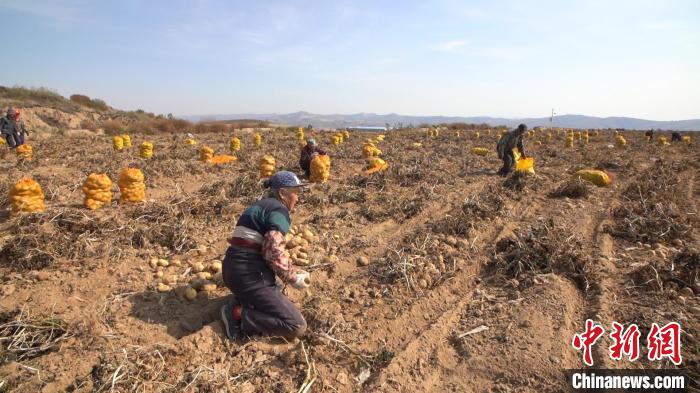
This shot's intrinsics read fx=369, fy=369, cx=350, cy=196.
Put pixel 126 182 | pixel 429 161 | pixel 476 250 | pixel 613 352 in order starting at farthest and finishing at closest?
1. pixel 429 161
2. pixel 126 182
3. pixel 476 250
4. pixel 613 352

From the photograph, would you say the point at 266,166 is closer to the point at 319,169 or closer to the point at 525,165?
the point at 319,169

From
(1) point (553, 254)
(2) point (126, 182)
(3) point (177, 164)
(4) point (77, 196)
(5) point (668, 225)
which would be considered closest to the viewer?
(1) point (553, 254)

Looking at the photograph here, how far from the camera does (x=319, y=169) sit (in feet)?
29.6

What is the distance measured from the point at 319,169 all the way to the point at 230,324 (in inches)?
232

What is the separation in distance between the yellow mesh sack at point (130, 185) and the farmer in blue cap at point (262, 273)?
165 inches

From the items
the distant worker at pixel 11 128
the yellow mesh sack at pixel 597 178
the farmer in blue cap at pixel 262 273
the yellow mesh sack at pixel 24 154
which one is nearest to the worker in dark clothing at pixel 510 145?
the yellow mesh sack at pixel 597 178

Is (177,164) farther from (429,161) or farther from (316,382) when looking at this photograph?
(316,382)

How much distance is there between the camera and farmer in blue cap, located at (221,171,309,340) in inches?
130

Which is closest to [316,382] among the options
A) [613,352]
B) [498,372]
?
[498,372]

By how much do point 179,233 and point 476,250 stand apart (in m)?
4.10

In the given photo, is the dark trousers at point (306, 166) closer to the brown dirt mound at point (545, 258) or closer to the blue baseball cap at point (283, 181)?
the brown dirt mound at point (545, 258)

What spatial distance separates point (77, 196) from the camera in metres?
7.37

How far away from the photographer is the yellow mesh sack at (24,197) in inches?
225

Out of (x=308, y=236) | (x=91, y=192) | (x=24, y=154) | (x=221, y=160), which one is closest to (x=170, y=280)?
(x=308, y=236)
